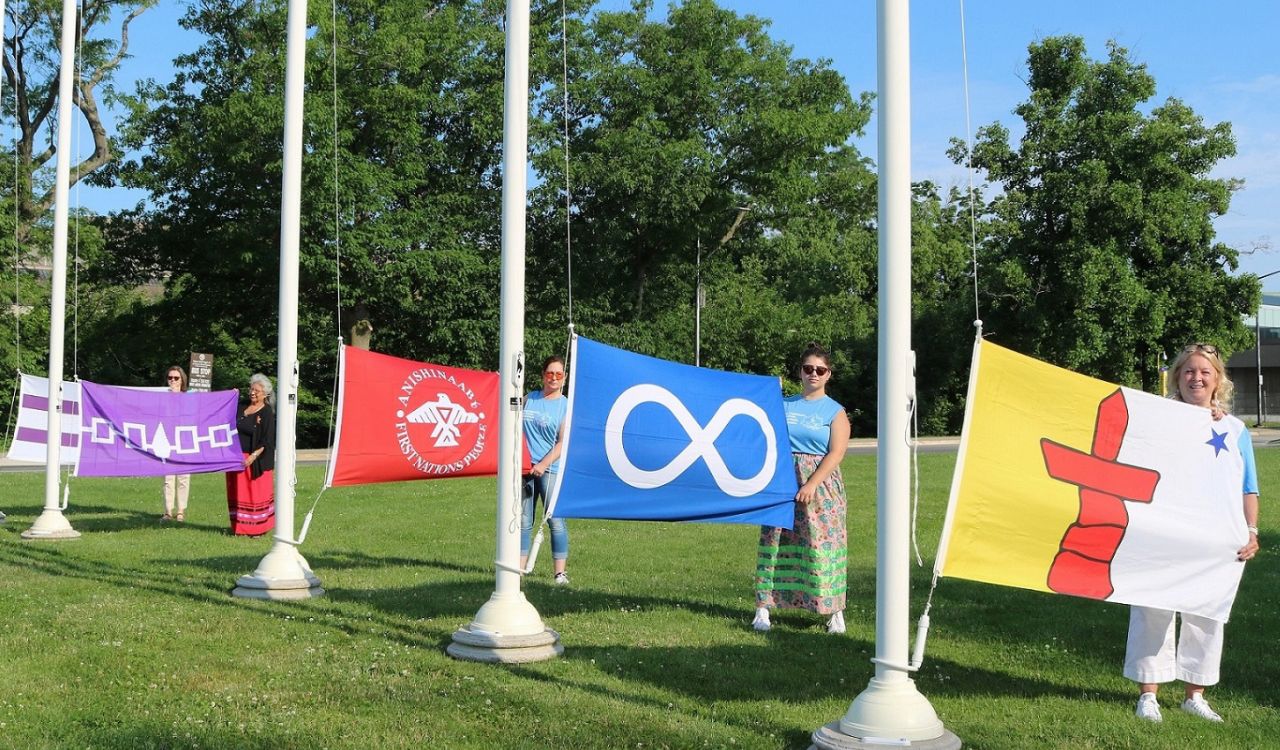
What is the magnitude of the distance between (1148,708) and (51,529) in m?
11.4

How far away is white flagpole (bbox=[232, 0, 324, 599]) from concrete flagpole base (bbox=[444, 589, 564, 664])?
2.56m

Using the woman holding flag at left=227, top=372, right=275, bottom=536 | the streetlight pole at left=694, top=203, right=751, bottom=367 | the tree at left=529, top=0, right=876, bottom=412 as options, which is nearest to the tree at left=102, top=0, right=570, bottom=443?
the tree at left=529, top=0, right=876, bottom=412

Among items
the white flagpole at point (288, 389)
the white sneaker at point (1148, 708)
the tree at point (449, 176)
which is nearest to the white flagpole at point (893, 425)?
the white sneaker at point (1148, 708)

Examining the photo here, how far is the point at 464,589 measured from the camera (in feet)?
32.1

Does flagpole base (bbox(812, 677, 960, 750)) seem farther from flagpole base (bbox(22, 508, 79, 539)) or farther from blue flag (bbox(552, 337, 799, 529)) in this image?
flagpole base (bbox(22, 508, 79, 539))

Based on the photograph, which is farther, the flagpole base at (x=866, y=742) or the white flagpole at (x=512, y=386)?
the white flagpole at (x=512, y=386)

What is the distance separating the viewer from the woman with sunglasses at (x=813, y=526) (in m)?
7.92

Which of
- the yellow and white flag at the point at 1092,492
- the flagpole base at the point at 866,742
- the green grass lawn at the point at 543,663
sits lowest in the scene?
the green grass lawn at the point at 543,663

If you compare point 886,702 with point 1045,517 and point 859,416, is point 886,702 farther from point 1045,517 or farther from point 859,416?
point 859,416

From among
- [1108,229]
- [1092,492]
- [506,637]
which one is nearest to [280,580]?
[506,637]

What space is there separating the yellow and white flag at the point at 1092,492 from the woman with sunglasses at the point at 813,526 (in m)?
2.27

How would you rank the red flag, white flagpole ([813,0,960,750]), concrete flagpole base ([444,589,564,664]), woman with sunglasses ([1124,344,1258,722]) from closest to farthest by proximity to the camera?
white flagpole ([813,0,960,750])
woman with sunglasses ([1124,344,1258,722])
concrete flagpole base ([444,589,564,664])
the red flag

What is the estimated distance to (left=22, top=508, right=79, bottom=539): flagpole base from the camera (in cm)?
1316

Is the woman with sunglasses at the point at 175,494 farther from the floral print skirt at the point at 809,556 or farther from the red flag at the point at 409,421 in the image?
the floral print skirt at the point at 809,556
